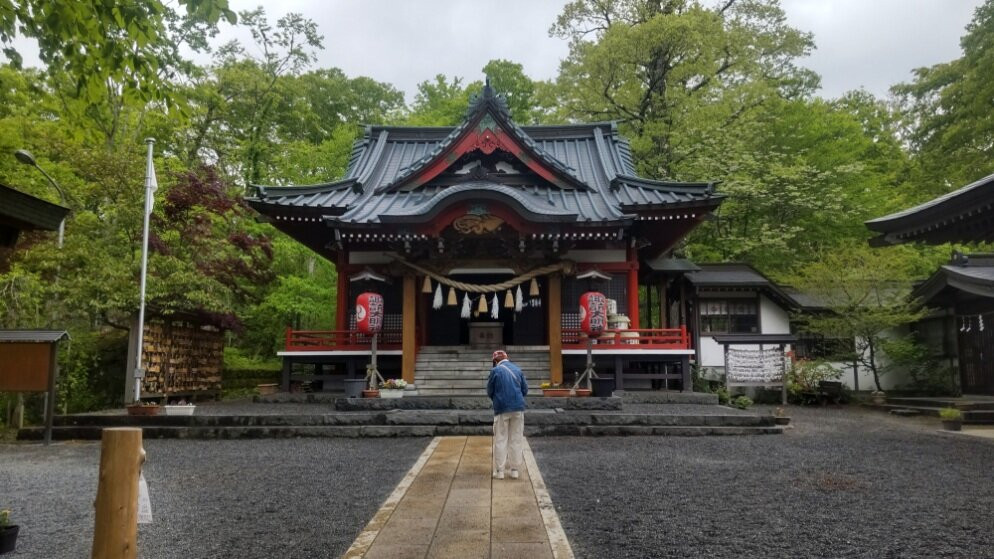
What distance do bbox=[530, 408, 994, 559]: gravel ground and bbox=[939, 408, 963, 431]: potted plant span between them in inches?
62.9

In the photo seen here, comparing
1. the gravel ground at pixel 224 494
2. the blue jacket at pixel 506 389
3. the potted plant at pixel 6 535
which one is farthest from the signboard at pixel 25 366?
the blue jacket at pixel 506 389

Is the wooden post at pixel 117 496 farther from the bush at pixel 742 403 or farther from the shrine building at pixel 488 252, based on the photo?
the bush at pixel 742 403

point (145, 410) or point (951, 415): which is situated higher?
point (145, 410)

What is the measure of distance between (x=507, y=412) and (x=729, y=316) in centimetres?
1507

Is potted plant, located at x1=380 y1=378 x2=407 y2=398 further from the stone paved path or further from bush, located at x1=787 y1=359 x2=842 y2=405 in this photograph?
bush, located at x1=787 y1=359 x2=842 y2=405

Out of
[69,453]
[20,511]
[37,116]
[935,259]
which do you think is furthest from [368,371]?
[935,259]

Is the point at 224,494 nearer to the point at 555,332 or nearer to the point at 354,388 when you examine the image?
the point at 354,388

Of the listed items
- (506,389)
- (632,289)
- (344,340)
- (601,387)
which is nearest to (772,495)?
(506,389)

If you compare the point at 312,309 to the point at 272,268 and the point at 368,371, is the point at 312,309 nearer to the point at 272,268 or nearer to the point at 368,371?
the point at 272,268

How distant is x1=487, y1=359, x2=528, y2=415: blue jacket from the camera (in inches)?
255

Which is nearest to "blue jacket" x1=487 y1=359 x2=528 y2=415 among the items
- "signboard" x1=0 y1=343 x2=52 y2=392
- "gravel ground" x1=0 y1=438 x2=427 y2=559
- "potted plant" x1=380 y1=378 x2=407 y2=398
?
"gravel ground" x1=0 y1=438 x2=427 y2=559

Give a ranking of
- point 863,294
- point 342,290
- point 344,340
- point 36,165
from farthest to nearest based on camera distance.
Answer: point 863,294, point 342,290, point 344,340, point 36,165

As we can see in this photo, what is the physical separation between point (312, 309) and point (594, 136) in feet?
34.8

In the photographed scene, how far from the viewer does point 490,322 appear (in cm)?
1567
